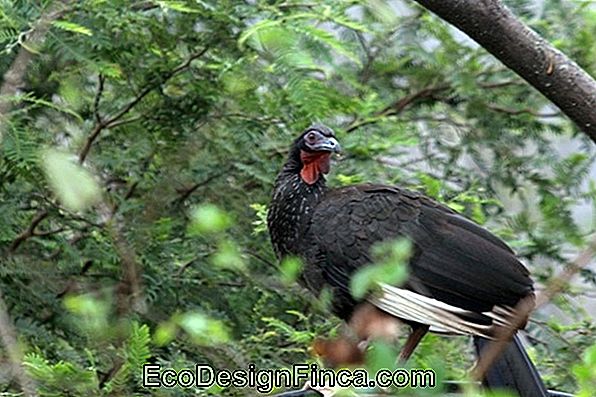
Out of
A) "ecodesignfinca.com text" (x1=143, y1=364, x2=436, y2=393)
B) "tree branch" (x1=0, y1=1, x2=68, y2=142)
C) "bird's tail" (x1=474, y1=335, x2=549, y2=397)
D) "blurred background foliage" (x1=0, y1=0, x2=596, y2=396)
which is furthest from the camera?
"blurred background foliage" (x1=0, y1=0, x2=596, y2=396)

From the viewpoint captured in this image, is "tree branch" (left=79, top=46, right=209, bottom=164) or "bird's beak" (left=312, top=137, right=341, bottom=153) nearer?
"bird's beak" (left=312, top=137, right=341, bottom=153)

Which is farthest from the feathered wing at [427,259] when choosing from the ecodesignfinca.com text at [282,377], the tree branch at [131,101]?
the tree branch at [131,101]

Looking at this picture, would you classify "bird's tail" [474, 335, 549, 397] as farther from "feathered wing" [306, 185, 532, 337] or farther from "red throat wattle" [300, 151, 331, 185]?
"red throat wattle" [300, 151, 331, 185]

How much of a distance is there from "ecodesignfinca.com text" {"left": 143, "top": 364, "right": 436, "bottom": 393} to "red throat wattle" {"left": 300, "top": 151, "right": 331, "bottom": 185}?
410mm

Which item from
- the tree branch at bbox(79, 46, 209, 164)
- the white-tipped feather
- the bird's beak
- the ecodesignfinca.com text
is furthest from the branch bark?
the tree branch at bbox(79, 46, 209, 164)

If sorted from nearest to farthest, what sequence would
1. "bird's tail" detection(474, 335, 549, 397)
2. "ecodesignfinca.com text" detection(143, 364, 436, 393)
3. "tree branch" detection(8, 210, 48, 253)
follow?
"ecodesignfinca.com text" detection(143, 364, 436, 393), "bird's tail" detection(474, 335, 549, 397), "tree branch" detection(8, 210, 48, 253)

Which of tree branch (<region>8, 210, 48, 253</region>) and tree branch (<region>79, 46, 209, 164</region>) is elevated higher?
tree branch (<region>79, 46, 209, 164</region>)

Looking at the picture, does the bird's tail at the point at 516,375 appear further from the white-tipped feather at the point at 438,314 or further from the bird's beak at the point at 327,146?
the bird's beak at the point at 327,146

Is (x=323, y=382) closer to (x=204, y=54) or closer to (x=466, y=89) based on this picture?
(x=204, y=54)

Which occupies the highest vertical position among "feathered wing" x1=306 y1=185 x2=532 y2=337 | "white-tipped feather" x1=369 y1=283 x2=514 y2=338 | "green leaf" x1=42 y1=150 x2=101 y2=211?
"feathered wing" x1=306 y1=185 x2=532 y2=337

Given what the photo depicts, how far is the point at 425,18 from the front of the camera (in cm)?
208

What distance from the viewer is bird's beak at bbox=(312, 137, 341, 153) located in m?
1.53

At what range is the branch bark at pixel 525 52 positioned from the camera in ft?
2.98

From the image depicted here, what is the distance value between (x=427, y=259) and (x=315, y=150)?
0.25 m
